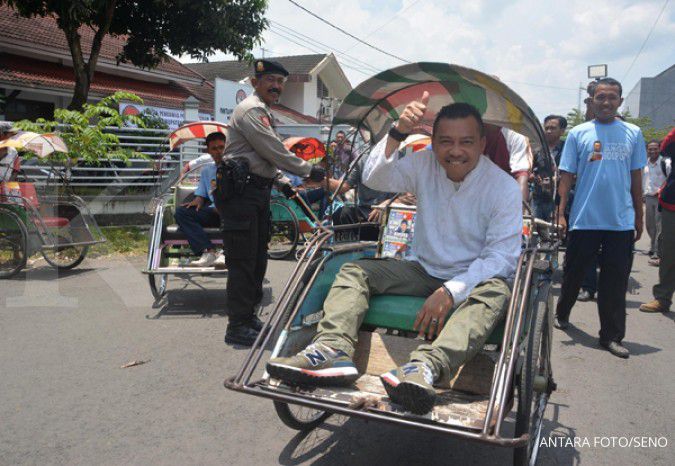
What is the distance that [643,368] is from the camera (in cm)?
435

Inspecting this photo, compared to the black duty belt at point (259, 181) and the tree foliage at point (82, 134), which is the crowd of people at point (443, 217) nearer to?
the black duty belt at point (259, 181)

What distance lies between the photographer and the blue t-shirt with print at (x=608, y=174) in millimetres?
4625

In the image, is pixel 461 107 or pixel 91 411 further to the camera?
pixel 91 411

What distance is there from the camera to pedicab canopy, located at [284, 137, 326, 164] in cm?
823

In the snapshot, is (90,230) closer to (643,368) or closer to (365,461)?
(365,461)

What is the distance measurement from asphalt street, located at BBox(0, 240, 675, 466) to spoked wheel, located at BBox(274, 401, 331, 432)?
0.20ft

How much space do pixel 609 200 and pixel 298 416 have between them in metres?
3.09

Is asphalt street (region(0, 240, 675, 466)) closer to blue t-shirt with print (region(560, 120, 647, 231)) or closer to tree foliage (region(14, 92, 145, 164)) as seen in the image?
blue t-shirt with print (region(560, 120, 647, 231))

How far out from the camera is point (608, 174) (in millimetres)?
4672

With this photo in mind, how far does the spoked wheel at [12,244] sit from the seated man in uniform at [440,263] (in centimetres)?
498

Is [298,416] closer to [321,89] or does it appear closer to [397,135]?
[397,135]

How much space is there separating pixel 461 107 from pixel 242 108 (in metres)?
2.02

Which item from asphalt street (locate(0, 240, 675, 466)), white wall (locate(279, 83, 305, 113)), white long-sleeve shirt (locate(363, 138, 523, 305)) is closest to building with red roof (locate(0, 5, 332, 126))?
white wall (locate(279, 83, 305, 113))

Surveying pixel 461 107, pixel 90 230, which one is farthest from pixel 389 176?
pixel 90 230
